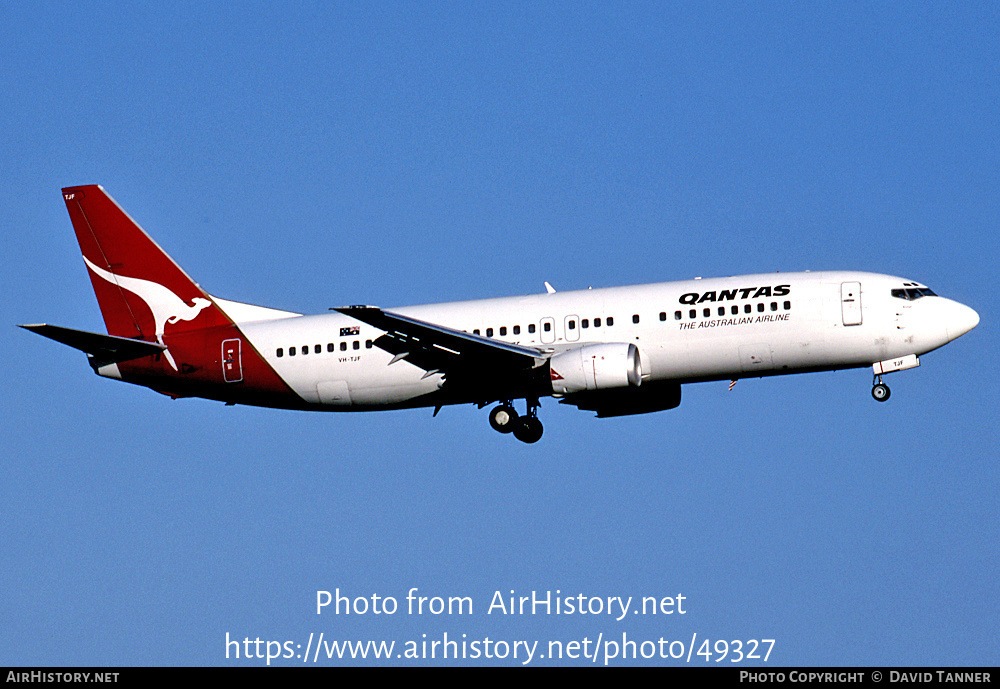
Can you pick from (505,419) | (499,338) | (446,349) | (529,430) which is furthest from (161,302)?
(529,430)

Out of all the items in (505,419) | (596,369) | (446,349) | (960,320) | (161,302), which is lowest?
(505,419)

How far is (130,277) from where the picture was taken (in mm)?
54281

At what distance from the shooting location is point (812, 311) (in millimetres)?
46031

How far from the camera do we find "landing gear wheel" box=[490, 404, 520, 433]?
49.7 metres

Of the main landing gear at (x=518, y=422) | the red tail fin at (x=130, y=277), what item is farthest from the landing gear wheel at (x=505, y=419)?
the red tail fin at (x=130, y=277)

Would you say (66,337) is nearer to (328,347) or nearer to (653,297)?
(328,347)

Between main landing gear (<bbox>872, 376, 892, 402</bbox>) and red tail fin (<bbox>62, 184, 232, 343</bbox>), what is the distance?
73.3ft

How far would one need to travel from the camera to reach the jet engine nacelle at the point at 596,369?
45656 millimetres

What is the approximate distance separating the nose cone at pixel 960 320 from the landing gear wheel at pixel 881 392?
2477 mm

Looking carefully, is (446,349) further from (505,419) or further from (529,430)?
(529,430)

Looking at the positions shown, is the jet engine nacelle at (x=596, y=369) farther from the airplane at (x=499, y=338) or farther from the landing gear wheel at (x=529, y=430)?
the landing gear wheel at (x=529, y=430)

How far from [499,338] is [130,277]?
14.7 metres

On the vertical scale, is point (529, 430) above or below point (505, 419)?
below
